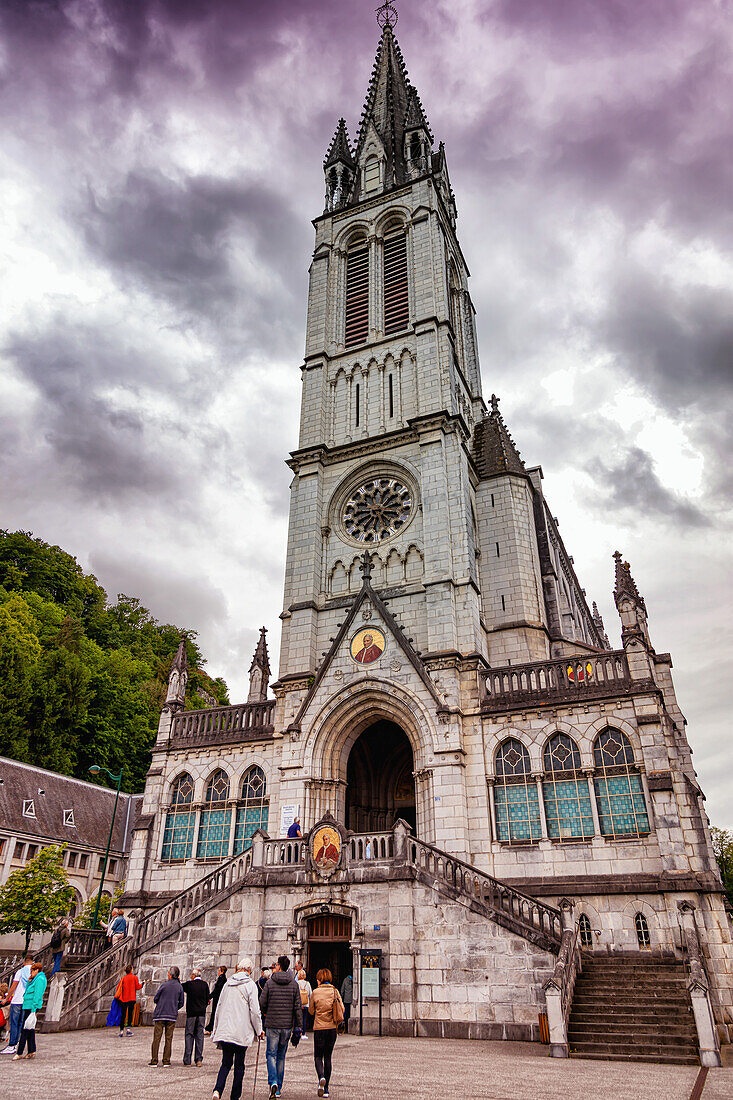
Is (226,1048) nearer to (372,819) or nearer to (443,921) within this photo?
(443,921)

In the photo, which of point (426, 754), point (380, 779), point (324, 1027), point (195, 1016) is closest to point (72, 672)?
point (380, 779)

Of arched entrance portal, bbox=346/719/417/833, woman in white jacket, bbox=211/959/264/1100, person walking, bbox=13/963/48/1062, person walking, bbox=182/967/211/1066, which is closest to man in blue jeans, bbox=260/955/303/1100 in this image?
woman in white jacket, bbox=211/959/264/1100

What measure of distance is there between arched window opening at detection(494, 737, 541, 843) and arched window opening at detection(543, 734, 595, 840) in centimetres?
45

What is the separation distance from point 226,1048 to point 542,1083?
16.1 feet

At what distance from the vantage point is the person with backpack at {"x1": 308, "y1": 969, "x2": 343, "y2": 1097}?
32.1 ft

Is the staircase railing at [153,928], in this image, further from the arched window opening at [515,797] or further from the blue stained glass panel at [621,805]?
the blue stained glass panel at [621,805]

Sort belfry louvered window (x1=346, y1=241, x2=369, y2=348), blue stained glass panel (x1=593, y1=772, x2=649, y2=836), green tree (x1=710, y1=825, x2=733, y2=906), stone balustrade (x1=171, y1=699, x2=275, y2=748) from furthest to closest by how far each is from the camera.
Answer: green tree (x1=710, y1=825, x2=733, y2=906)
belfry louvered window (x1=346, y1=241, x2=369, y2=348)
stone balustrade (x1=171, y1=699, x2=275, y2=748)
blue stained glass panel (x1=593, y1=772, x2=649, y2=836)

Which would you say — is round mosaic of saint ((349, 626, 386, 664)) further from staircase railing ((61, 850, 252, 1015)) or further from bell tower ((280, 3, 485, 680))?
staircase railing ((61, 850, 252, 1015))

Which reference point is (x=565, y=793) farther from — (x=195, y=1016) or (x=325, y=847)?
(x=195, y=1016)

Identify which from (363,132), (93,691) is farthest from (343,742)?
(363,132)

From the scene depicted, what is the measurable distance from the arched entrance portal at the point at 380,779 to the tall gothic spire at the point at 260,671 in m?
5.79

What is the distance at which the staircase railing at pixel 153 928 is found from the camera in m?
18.4

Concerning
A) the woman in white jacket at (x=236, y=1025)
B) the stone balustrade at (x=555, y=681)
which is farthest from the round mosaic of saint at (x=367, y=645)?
the woman in white jacket at (x=236, y=1025)

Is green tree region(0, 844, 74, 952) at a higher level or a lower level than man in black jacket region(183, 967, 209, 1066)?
higher
